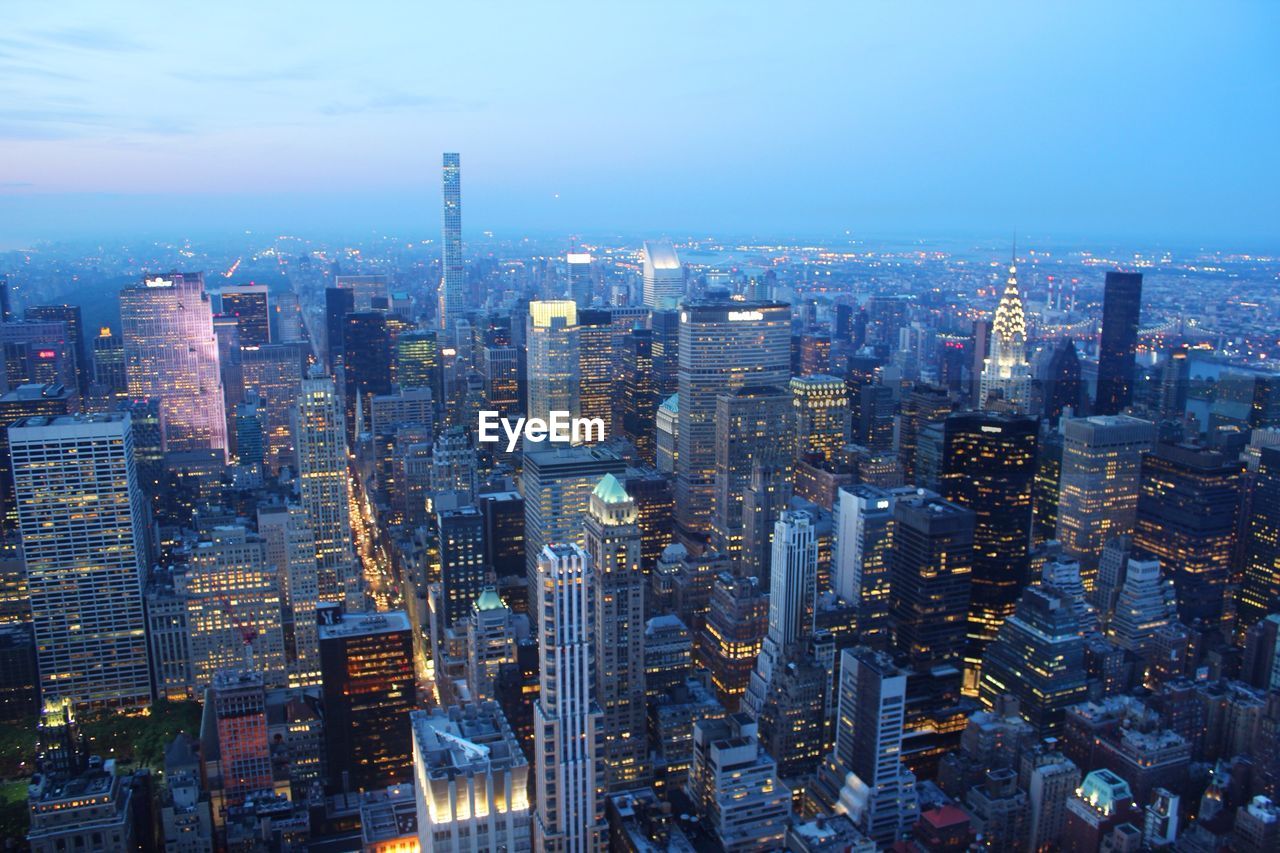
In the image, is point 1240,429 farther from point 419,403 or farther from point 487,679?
point 419,403

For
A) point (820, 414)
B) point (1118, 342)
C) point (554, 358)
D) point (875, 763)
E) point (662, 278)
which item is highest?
point (662, 278)

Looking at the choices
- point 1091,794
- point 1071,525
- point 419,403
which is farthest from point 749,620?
point 419,403

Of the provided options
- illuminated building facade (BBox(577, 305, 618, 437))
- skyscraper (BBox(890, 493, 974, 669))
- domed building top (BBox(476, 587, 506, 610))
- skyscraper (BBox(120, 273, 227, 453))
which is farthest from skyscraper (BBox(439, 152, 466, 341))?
skyscraper (BBox(890, 493, 974, 669))

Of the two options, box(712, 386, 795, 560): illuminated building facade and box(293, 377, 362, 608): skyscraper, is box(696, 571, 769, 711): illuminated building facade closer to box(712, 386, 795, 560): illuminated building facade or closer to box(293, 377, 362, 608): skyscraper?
box(712, 386, 795, 560): illuminated building facade

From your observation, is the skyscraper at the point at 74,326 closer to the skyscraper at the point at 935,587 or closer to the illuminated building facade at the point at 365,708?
the illuminated building facade at the point at 365,708

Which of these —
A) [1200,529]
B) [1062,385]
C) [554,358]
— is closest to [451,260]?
[554,358]

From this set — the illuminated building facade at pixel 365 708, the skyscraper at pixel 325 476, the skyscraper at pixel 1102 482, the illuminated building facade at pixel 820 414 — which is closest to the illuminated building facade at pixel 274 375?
the skyscraper at pixel 325 476

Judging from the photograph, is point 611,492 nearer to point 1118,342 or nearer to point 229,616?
point 229,616
